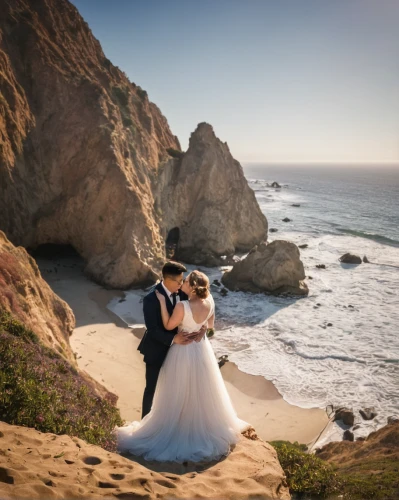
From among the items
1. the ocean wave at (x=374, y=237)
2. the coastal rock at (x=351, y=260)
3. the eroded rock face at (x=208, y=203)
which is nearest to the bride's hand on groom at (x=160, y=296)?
the eroded rock face at (x=208, y=203)

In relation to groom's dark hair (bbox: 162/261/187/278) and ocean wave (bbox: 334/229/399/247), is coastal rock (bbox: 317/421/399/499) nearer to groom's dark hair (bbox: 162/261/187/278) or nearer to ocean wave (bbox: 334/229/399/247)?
groom's dark hair (bbox: 162/261/187/278)

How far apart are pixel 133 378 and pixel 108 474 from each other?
9032 mm

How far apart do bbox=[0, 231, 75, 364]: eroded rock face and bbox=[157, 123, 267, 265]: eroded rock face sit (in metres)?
19.1

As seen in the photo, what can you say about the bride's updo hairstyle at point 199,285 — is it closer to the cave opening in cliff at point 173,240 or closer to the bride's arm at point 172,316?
the bride's arm at point 172,316

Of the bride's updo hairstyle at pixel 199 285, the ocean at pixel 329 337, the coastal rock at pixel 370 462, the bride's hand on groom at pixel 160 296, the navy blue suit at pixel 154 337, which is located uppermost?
the bride's updo hairstyle at pixel 199 285

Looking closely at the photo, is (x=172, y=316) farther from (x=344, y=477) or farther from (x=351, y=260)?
(x=351, y=260)

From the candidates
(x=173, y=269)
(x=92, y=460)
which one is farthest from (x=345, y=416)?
(x=92, y=460)

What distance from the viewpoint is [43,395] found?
589 centimetres

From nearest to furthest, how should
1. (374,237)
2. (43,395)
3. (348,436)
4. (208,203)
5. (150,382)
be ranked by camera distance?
(43,395) → (150,382) → (348,436) → (208,203) → (374,237)

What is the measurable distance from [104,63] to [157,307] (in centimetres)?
3192

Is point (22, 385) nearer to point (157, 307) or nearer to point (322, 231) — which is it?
point (157, 307)

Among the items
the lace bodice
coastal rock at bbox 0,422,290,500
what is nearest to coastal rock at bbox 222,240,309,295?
the lace bodice

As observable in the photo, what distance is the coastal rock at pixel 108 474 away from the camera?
3.89 metres

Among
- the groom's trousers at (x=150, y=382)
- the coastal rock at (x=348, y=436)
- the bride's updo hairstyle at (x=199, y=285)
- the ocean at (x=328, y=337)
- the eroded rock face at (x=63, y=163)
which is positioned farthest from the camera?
the eroded rock face at (x=63, y=163)
